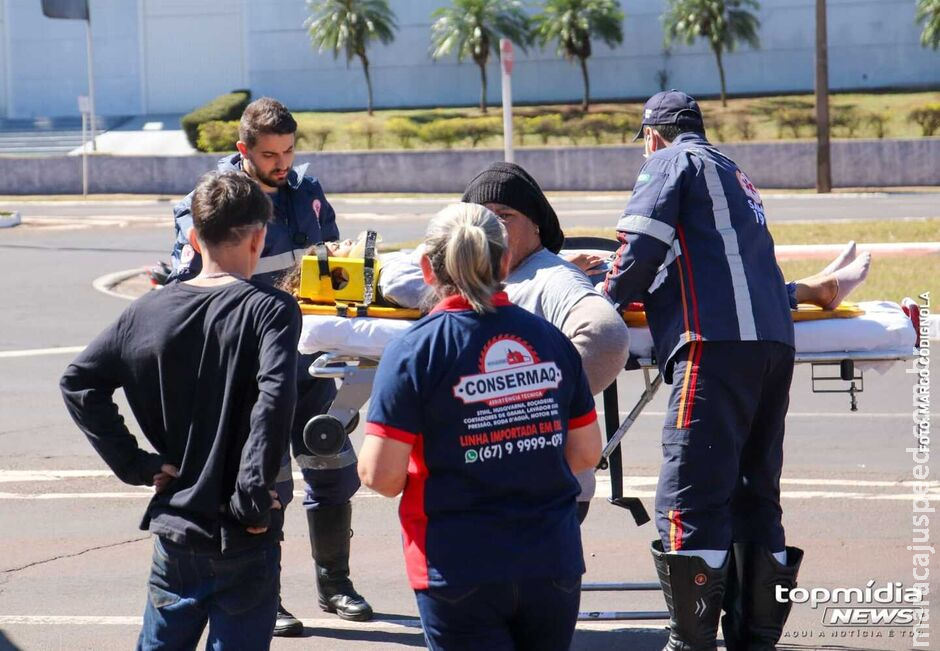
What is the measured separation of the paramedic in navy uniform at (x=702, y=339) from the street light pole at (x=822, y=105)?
30.0m

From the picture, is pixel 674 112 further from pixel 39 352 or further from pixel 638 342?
pixel 39 352

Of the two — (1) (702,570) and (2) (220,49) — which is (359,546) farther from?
(2) (220,49)

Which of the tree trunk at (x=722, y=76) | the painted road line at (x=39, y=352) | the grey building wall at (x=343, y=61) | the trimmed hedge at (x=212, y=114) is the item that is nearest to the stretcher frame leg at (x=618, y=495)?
the painted road line at (x=39, y=352)

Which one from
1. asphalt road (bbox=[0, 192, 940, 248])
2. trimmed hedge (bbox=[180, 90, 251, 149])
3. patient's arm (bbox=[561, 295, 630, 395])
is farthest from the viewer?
trimmed hedge (bbox=[180, 90, 251, 149])

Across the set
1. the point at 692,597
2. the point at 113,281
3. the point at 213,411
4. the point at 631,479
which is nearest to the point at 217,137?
the point at 113,281

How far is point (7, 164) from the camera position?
44562mm

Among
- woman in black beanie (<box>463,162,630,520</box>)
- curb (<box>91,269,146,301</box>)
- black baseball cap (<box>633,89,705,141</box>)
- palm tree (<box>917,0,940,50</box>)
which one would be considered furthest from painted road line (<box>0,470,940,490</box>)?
palm tree (<box>917,0,940,50</box>)

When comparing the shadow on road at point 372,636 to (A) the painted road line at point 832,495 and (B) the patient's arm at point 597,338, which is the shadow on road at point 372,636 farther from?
(A) the painted road line at point 832,495

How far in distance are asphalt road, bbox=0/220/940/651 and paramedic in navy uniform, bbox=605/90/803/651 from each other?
0.86m

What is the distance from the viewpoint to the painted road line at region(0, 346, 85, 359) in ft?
42.5

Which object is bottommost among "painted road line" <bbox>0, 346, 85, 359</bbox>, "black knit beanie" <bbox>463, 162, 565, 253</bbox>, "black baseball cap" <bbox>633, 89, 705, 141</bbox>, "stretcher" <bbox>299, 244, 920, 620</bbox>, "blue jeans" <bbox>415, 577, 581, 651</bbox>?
"painted road line" <bbox>0, 346, 85, 359</bbox>

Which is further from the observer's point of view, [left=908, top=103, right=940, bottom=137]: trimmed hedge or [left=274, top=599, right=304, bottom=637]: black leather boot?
[left=908, top=103, right=940, bottom=137]: trimmed hedge

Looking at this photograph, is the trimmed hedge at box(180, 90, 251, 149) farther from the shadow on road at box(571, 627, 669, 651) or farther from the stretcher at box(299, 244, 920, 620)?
the shadow on road at box(571, 627, 669, 651)

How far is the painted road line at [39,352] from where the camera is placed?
12952 millimetres
